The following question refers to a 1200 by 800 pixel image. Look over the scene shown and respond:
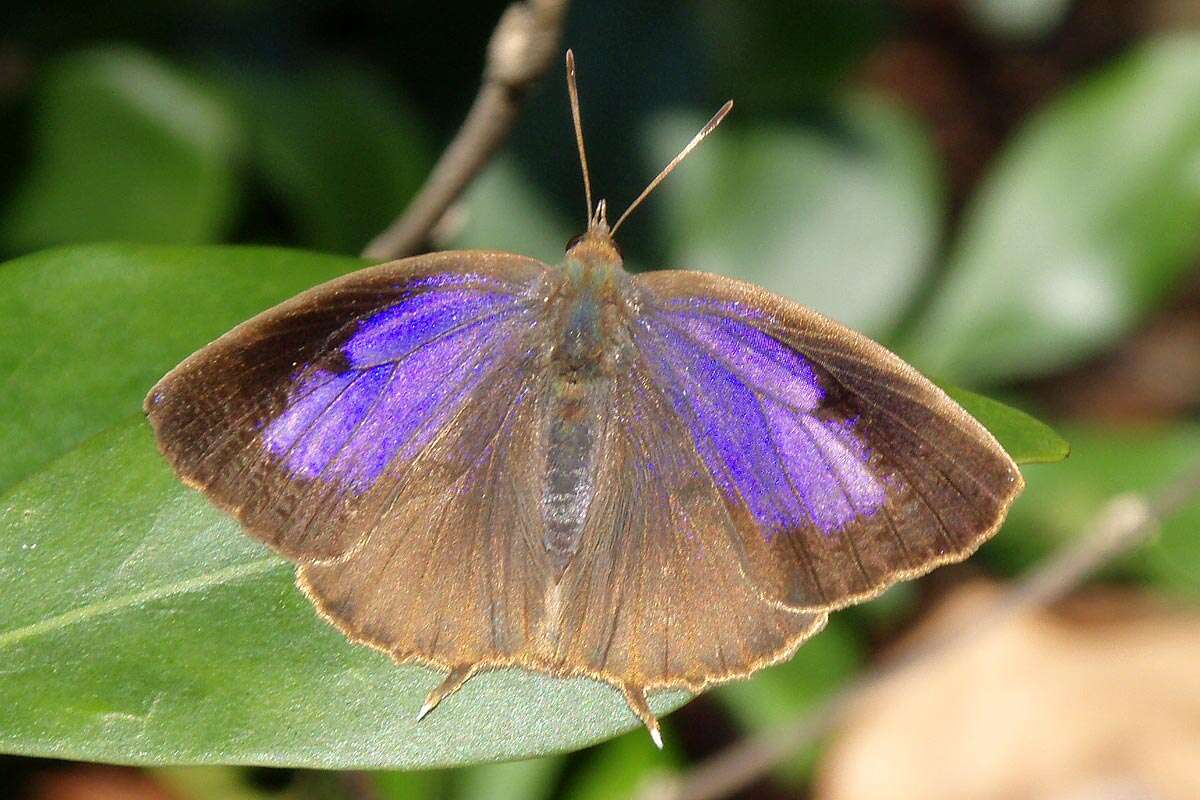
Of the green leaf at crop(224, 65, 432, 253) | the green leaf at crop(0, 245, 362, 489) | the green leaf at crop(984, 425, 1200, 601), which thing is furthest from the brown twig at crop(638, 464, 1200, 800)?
the green leaf at crop(224, 65, 432, 253)

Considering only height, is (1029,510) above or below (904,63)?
below

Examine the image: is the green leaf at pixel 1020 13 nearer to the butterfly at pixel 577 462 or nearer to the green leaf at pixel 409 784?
the butterfly at pixel 577 462

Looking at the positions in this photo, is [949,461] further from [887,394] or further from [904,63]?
[904,63]

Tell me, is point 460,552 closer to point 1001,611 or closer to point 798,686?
point 1001,611

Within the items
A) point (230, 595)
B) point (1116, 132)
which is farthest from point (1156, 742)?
point (230, 595)

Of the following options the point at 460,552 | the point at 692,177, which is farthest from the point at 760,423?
the point at 692,177

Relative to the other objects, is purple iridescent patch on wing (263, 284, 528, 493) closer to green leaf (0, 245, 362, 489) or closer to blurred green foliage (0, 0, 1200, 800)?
green leaf (0, 245, 362, 489)
